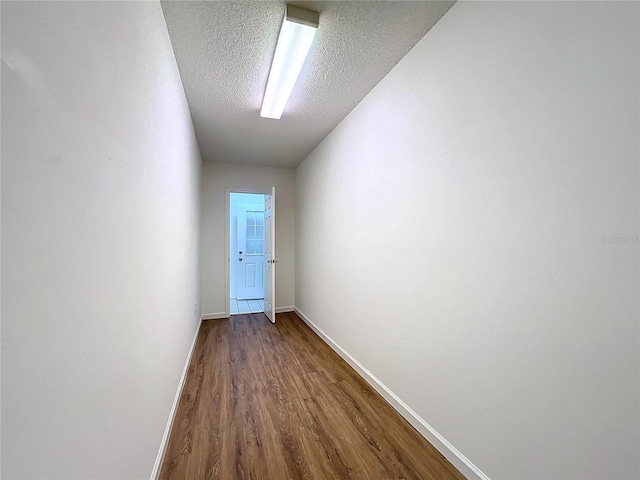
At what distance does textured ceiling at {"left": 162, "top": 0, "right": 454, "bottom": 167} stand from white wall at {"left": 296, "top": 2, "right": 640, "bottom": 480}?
223 millimetres

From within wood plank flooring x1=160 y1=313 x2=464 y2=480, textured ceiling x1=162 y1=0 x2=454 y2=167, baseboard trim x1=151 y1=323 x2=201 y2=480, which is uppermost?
textured ceiling x1=162 y1=0 x2=454 y2=167

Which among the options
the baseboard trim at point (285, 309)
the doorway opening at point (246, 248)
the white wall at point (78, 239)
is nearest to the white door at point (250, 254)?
the doorway opening at point (246, 248)

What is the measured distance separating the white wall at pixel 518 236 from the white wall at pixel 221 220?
9.08 ft

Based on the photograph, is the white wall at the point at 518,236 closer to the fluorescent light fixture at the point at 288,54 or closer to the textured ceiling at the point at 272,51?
the textured ceiling at the point at 272,51

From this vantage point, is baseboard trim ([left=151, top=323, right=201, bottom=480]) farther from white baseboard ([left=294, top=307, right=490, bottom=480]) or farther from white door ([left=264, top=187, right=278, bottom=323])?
white door ([left=264, top=187, right=278, bottom=323])

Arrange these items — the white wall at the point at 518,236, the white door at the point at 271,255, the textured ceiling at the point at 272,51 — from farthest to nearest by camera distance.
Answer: the white door at the point at 271,255
the textured ceiling at the point at 272,51
the white wall at the point at 518,236

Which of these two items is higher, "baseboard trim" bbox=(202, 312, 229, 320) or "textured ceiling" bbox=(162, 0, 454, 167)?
"textured ceiling" bbox=(162, 0, 454, 167)

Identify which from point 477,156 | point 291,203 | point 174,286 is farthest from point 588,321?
point 291,203

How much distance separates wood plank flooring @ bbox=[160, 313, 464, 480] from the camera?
1.42 m

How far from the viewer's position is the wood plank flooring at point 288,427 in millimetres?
1415

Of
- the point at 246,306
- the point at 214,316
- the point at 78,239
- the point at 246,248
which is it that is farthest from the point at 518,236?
the point at 246,248

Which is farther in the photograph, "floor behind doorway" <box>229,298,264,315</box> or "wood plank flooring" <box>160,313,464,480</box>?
"floor behind doorway" <box>229,298,264,315</box>

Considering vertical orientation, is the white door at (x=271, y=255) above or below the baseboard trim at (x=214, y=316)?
above

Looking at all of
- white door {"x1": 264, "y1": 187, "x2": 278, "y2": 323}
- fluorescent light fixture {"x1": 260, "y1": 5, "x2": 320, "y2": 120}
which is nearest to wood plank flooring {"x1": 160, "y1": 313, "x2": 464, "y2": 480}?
white door {"x1": 264, "y1": 187, "x2": 278, "y2": 323}
